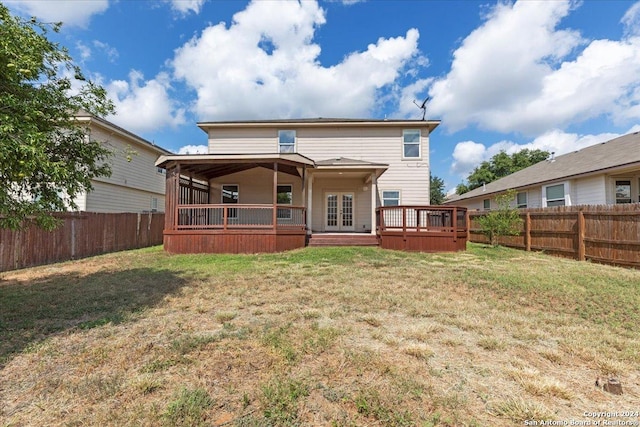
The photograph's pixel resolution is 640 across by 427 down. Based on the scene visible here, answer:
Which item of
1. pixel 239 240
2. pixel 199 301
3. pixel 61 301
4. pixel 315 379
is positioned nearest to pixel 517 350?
pixel 315 379

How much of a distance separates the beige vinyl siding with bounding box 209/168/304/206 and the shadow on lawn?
302 inches

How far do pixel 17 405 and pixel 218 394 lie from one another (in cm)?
151

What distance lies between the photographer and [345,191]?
47.7 feet

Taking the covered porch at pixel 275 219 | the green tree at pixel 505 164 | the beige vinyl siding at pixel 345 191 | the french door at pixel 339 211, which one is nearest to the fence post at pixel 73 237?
the covered porch at pixel 275 219

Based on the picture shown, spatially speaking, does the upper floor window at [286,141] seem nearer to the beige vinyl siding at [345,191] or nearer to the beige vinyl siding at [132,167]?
the beige vinyl siding at [345,191]

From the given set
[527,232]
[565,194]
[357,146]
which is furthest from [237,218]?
[565,194]

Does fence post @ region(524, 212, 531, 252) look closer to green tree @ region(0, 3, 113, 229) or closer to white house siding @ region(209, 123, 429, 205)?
white house siding @ region(209, 123, 429, 205)

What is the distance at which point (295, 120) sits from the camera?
50.1ft

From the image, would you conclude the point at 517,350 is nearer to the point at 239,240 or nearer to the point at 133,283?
the point at 133,283

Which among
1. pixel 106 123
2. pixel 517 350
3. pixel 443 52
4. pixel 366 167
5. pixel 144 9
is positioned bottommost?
pixel 517 350

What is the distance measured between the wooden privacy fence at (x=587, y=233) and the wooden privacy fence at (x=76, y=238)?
14255mm

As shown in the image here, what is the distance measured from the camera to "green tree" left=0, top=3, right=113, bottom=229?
333 cm

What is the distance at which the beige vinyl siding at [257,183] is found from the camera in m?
14.5

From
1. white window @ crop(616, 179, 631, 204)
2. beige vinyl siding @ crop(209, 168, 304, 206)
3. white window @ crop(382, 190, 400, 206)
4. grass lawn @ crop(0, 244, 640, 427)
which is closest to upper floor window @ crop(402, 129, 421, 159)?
white window @ crop(382, 190, 400, 206)
